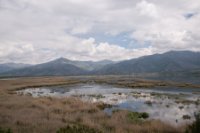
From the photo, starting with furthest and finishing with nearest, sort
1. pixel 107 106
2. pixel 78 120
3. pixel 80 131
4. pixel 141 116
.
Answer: pixel 107 106
pixel 141 116
pixel 78 120
pixel 80 131

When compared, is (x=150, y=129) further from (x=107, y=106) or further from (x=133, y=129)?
(x=107, y=106)

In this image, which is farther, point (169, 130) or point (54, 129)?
point (169, 130)

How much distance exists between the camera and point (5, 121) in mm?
17453

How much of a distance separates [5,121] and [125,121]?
8871 mm

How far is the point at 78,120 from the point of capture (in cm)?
2012

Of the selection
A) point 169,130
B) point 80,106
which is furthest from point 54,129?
point 80,106

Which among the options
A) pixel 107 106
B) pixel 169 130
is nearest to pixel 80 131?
pixel 169 130

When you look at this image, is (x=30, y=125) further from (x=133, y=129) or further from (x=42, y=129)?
→ (x=133, y=129)

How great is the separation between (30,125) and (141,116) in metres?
11.6

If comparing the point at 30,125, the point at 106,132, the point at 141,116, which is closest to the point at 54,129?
the point at 30,125

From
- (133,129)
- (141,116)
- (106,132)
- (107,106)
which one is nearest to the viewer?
(106,132)

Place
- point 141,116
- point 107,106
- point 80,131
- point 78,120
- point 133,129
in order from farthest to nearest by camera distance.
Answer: point 107,106
point 141,116
point 78,120
point 133,129
point 80,131

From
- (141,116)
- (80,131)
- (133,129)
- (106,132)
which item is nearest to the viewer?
(80,131)

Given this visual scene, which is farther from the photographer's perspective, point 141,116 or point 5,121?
point 141,116
